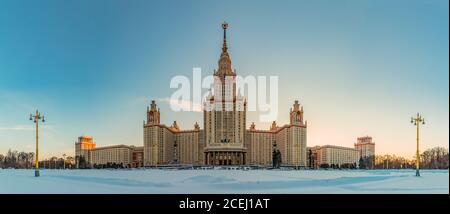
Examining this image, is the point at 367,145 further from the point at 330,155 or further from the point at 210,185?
the point at 210,185

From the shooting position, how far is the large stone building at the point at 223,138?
84.7m

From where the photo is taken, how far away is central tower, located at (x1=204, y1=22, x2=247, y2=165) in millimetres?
84875

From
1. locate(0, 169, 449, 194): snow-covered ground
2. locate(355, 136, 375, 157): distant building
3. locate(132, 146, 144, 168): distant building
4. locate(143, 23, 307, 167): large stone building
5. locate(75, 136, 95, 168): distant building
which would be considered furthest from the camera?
locate(355, 136, 375, 157): distant building

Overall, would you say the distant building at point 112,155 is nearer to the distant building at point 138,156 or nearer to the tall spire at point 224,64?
the distant building at point 138,156

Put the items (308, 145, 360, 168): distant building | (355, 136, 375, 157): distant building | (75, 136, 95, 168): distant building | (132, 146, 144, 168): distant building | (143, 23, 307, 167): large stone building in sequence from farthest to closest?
(308, 145, 360, 168): distant building < (355, 136, 375, 157): distant building < (143, 23, 307, 167): large stone building < (132, 146, 144, 168): distant building < (75, 136, 95, 168): distant building

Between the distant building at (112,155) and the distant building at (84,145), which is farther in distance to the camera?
the distant building at (112,155)

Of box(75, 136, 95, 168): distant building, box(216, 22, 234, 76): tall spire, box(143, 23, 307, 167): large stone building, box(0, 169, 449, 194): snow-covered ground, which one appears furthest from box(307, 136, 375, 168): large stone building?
box(0, 169, 449, 194): snow-covered ground

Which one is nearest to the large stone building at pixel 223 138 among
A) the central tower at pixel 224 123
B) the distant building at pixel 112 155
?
the central tower at pixel 224 123

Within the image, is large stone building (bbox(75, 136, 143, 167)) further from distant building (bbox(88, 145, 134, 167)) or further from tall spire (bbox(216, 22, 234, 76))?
tall spire (bbox(216, 22, 234, 76))

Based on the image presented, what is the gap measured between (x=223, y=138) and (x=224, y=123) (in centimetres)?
311

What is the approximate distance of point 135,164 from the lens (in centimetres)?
8212

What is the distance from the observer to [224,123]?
87.8 metres
